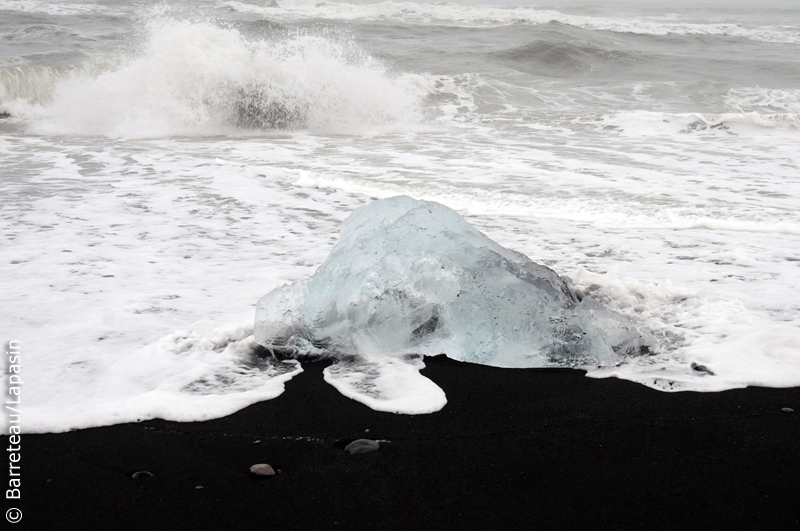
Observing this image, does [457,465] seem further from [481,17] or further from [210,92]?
[481,17]

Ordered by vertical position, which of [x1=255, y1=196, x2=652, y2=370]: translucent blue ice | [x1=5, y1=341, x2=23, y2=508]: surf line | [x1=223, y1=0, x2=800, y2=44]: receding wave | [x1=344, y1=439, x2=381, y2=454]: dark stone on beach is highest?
[x1=223, y1=0, x2=800, y2=44]: receding wave

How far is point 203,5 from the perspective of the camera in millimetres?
28656

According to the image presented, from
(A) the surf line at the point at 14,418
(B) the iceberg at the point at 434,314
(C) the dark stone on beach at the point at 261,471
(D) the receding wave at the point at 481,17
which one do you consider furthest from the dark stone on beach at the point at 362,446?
(D) the receding wave at the point at 481,17

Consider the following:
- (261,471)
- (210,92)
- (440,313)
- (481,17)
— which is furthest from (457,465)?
(481,17)

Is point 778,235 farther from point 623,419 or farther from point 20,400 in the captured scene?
point 20,400

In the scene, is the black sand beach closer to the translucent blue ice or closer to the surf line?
the surf line

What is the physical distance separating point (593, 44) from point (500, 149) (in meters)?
13.7

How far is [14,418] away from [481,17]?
30.1 metres

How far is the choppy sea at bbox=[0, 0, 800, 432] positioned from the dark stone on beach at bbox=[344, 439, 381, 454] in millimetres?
477

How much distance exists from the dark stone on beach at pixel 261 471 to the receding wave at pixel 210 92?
832cm

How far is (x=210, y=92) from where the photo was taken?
10.7 metres

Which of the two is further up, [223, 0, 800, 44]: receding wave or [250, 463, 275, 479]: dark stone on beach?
[223, 0, 800, 44]: receding wave

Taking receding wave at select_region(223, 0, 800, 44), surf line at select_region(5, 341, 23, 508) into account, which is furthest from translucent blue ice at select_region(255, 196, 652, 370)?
receding wave at select_region(223, 0, 800, 44)

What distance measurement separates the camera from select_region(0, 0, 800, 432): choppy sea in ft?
8.93
